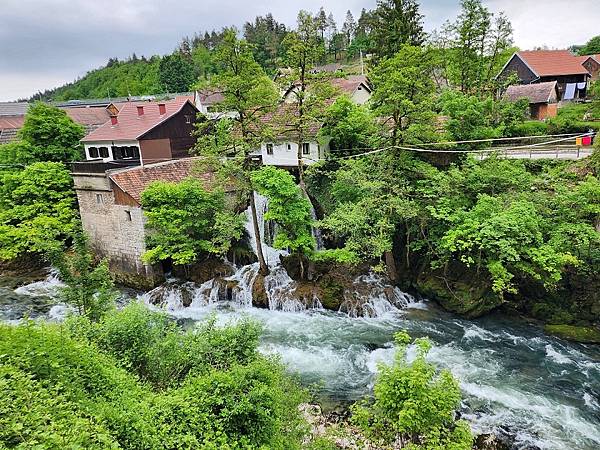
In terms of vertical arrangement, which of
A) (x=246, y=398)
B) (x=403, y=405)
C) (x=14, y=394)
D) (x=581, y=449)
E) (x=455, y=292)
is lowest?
(x=581, y=449)

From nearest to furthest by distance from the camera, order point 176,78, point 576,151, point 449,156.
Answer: point 576,151 → point 449,156 → point 176,78

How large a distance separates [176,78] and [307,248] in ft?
250

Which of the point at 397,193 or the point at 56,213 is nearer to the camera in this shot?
the point at 397,193

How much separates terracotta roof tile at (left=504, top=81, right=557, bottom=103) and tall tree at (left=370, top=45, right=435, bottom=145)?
1670 centimetres

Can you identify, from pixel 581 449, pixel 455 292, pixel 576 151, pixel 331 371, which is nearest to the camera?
pixel 581 449

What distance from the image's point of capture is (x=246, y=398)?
7.18 meters

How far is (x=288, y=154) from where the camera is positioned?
27.4m

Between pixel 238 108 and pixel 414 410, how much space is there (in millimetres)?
15217

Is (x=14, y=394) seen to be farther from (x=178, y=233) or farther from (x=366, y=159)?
(x=366, y=159)

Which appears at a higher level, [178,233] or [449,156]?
[449,156]

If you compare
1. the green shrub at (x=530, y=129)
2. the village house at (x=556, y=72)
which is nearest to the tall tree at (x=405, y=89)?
the green shrub at (x=530, y=129)

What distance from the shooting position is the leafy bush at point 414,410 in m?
8.42

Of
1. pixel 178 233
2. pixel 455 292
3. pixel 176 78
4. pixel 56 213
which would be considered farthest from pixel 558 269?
pixel 176 78

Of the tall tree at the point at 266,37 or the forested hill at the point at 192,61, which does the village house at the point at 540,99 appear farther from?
the tall tree at the point at 266,37
